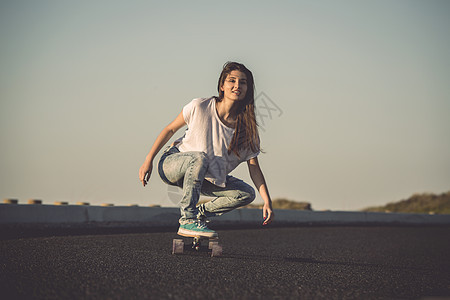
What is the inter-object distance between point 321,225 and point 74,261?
9.21m

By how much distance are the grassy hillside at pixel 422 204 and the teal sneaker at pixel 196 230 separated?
19.1 metres

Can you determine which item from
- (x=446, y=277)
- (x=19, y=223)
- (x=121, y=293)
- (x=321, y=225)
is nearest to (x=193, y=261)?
(x=121, y=293)

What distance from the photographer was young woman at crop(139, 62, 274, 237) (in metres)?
5.29

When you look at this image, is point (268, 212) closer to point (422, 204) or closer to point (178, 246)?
point (178, 246)

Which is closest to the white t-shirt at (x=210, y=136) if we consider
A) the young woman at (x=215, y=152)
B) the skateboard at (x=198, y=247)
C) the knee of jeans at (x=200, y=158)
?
the young woman at (x=215, y=152)

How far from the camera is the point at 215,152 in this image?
5.47 m

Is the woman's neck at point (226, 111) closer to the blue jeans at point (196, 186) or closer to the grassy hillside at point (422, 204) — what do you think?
the blue jeans at point (196, 186)

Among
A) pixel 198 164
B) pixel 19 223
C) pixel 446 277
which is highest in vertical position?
pixel 198 164

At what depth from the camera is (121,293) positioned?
305 cm

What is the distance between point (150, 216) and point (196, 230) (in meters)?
5.10

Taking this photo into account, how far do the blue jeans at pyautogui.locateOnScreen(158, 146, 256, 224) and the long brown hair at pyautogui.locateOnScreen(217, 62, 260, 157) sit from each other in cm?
38

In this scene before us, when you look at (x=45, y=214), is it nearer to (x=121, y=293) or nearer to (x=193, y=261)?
(x=193, y=261)

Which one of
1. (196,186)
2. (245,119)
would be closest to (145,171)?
(196,186)

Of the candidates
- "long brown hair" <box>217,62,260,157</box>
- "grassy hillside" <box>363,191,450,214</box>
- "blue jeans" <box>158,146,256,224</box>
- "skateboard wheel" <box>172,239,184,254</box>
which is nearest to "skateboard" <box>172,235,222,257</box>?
"skateboard wheel" <box>172,239,184,254</box>
